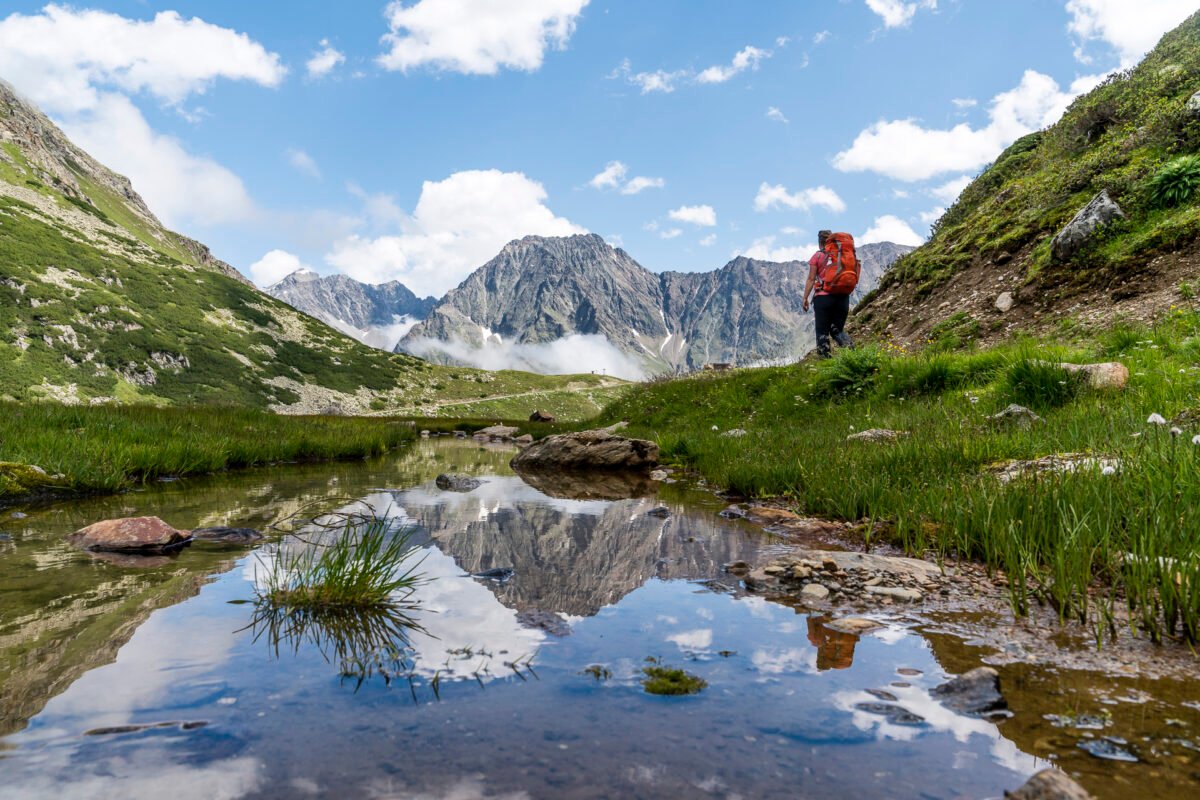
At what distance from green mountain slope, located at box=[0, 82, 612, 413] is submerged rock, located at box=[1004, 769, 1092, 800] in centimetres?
7787

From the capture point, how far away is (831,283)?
1675cm

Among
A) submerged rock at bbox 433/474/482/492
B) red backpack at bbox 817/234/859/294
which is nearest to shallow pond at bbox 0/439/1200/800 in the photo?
submerged rock at bbox 433/474/482/492

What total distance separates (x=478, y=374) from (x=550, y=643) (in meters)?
142

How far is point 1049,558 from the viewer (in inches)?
156

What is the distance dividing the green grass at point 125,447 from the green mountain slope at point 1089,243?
58.8 feet

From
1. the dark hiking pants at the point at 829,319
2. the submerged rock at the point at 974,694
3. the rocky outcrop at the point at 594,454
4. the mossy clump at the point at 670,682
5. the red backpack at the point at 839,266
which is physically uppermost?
the red backpack at the point at 839,266

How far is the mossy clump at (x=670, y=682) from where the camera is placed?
2.70 meters

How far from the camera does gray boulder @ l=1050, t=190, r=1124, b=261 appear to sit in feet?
47.6

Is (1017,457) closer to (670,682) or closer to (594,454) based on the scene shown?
(670,682)

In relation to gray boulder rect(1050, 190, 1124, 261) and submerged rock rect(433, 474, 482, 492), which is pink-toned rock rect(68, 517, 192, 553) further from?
gray boulder rect(1050, 190, 1124, 261)

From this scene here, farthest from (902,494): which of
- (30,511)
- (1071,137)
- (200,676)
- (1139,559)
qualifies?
(1071,137)

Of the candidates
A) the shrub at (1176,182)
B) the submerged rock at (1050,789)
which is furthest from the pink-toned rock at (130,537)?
the shrub at (1176,182)

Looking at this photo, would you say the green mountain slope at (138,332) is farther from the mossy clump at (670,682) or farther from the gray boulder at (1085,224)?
the gray boulder at (1085,224)

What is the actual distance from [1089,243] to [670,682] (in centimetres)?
1730
